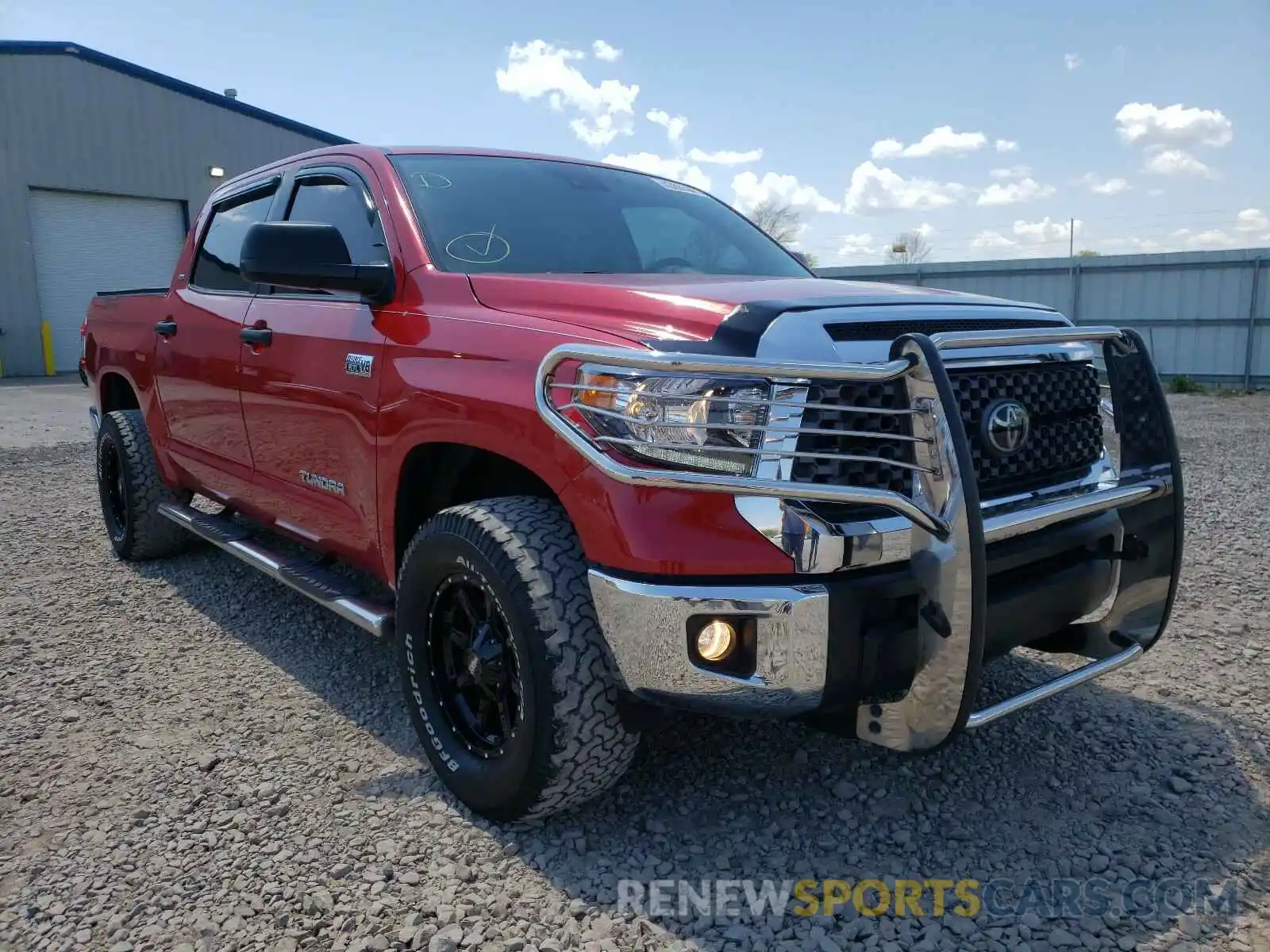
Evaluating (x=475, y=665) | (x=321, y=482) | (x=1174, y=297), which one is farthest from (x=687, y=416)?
(x=1174, y=297)

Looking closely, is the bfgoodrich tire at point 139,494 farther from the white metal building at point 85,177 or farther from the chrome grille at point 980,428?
the white metal building at point 85,177

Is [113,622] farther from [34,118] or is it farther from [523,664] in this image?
[34,118]

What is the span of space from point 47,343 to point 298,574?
19653 mm

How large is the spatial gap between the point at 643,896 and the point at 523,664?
0.61 meters

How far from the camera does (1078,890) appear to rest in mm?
2203

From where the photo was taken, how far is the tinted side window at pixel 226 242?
402 cm

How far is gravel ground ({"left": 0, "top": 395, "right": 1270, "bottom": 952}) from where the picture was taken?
2.11m

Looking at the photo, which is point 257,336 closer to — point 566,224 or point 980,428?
point 566,224

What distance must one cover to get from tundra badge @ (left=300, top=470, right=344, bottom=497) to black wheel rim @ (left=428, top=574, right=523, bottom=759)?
734 millimetres

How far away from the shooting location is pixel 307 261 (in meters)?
2.73

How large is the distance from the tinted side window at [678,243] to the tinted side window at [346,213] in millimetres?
886

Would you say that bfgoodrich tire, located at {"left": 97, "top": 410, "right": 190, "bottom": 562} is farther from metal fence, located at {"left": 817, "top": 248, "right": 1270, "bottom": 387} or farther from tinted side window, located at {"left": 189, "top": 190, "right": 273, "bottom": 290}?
metal fence, located at {"left": 817, "top": 248, "right": 1270, "bottom": 387}

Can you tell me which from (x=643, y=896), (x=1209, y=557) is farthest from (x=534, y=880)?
(x=1209, y=557)

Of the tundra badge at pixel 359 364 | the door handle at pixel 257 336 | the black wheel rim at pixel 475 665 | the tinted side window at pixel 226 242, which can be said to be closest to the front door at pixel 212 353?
the tinted side window at pixel 226 242
